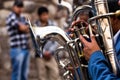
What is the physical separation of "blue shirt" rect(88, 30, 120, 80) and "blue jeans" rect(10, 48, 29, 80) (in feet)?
18.2

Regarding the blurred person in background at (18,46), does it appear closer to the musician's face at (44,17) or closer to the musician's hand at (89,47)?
the musician's face at (44,17)

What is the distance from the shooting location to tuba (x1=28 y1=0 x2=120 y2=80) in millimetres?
3410

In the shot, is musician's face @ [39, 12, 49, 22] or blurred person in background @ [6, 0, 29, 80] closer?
blurred person in background @ [6, 0, 29, 80]

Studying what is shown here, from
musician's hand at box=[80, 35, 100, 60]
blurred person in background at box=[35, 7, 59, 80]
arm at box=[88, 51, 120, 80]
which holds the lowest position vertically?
blurred person in background at box=[35, 7, 59, 80]

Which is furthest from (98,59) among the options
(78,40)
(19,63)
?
(19,63)

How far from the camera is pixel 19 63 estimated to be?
8.96 metres

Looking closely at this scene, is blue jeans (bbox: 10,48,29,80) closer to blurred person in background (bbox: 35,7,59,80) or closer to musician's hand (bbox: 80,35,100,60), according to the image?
blurred person in background (bbox: 35,7,59,80)

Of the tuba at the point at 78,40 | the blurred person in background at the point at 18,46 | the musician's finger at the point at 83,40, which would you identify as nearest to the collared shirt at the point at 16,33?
the blurred person in background at the point at 18,46

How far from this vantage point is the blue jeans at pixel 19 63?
8938 millimetres

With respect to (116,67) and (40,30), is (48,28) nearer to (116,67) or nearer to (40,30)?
(40,30)

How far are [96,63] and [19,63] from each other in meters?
5.65

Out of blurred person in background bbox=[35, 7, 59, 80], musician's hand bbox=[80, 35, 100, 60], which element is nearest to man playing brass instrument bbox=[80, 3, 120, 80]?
musician's hand bbox=[80, 35, 100, 60]

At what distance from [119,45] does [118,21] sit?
16 centimetres

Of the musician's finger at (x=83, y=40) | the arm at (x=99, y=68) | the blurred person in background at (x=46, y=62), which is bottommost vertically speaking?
the blurred person in background at (x=46, y=62)
